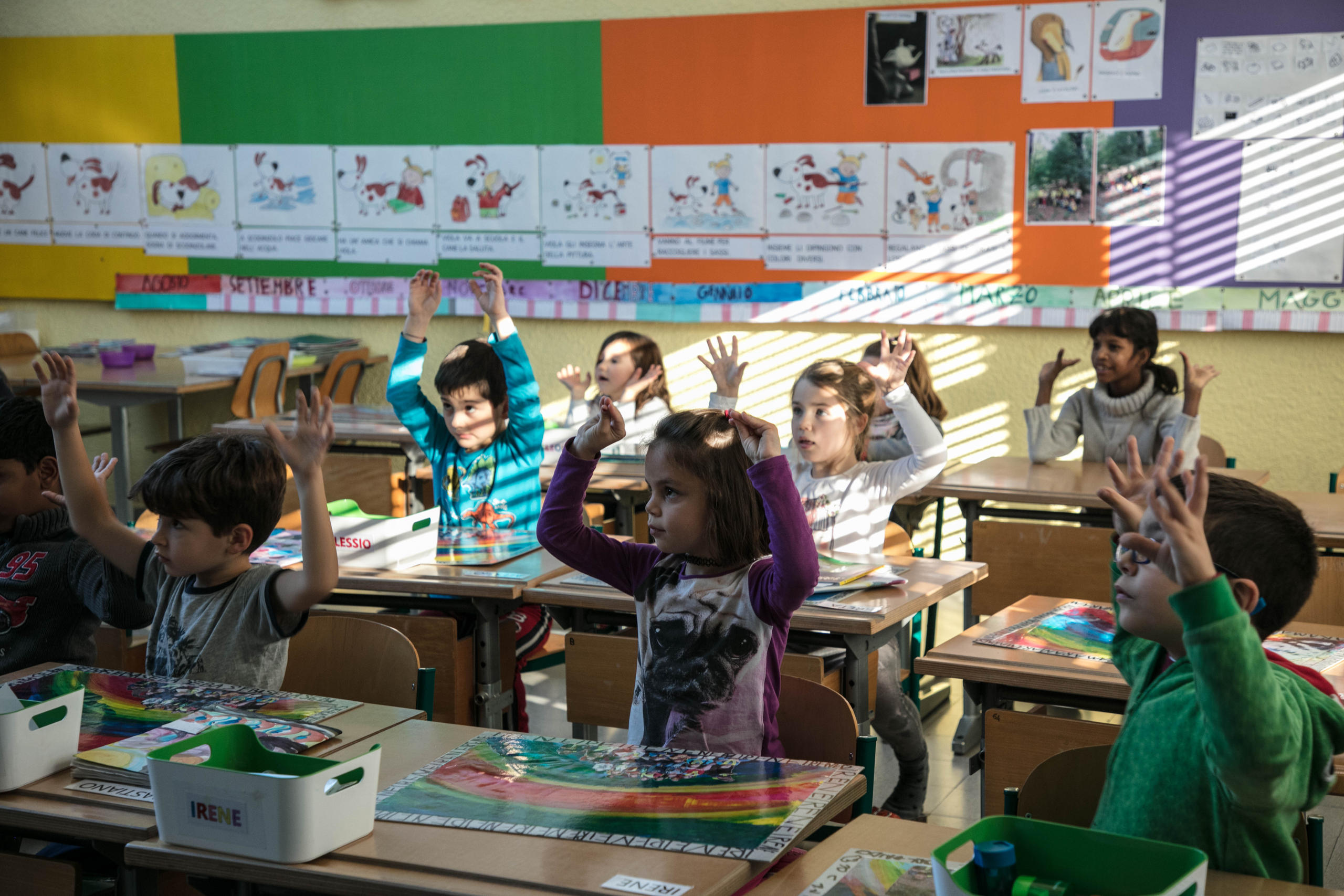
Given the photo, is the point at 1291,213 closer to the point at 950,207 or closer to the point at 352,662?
the point at 950,207

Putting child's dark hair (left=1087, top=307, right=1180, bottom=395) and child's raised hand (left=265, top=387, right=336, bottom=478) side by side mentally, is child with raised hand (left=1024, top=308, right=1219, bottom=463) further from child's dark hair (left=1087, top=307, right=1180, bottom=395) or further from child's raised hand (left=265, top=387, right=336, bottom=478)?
child's raised hand (left=265, top=387, right=336, bottom=478)

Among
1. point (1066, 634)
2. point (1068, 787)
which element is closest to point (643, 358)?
point (1066, 634)

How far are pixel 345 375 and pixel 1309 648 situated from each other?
15.1 feet

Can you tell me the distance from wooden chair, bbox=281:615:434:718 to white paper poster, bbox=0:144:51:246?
5.27 m

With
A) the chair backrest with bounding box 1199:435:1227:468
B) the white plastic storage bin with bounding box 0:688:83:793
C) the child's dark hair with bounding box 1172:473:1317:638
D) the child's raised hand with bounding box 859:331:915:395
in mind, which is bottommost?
the white plastic storage bin with bounding box 0:688:83:793

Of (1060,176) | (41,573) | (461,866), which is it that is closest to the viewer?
(461,866)

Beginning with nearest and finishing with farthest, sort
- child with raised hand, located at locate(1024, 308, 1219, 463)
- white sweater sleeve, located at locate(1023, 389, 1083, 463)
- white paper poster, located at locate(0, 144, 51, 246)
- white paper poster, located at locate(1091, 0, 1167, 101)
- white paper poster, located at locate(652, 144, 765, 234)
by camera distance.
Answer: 1. child with raised hand, located at locate(1024, 308, 1219, 463)
2. white sweater sleeve, located at locate(1023, 389, 1083, 463)
3. white paper poster, located at locate(1091, 0, 1167, 101)
4. white paper poster, located at locate(652, 144, 765, 234)
5. white paper poster, located at locate(0, 144, 51, 246)

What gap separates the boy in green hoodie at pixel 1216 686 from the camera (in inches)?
44.8

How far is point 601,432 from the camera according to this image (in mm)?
2010

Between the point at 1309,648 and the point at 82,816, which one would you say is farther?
the point at 1309,648

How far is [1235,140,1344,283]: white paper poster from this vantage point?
4633mm

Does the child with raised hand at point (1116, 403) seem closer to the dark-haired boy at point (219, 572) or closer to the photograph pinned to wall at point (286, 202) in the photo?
the dark-haired boy at point (219, 572)

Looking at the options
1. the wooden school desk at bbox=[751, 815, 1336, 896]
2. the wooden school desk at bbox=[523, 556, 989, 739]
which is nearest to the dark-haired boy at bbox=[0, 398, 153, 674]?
the wooden school desk at bbox=[523, 556, 989, 739]

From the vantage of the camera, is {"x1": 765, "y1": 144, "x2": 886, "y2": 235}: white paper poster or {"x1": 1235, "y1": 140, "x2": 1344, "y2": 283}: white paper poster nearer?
{"x1": 1235, "y1": 140, "x2": 1344, "y2": 283}: white paper poster
